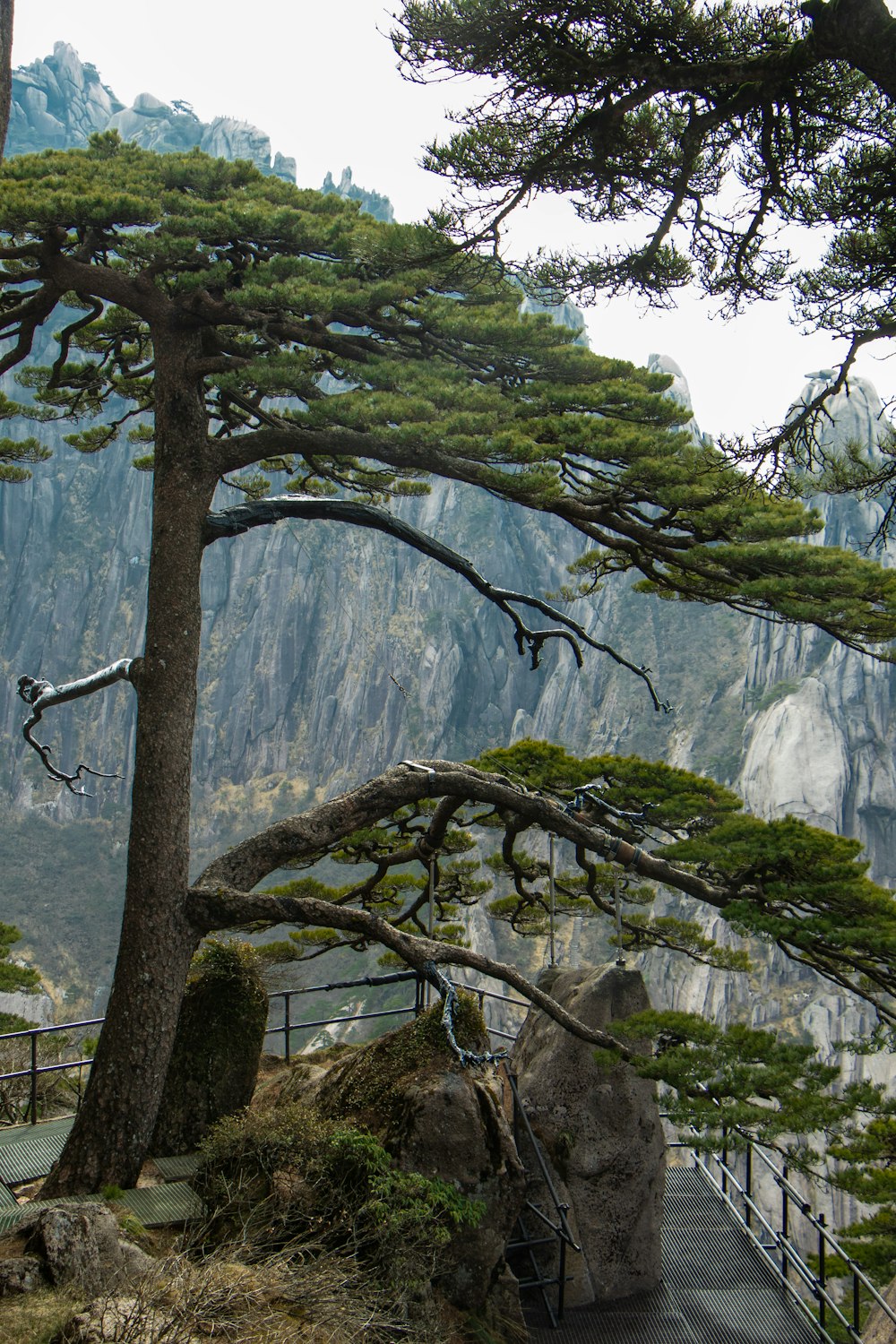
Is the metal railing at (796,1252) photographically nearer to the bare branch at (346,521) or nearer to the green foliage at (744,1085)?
the green foliage at (744,1085)

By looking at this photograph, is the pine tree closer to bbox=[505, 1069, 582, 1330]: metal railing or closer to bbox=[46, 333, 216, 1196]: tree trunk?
bbox=[46, 333, 216, 1196]: tree trunk

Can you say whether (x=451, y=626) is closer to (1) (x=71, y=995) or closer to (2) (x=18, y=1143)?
(1) (x=71, y=995)

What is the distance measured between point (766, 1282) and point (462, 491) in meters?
95.3

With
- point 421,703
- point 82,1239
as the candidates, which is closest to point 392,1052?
point 82,1239

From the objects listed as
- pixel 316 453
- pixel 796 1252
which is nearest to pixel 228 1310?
pixel 316 453

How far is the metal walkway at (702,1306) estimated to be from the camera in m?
8.50

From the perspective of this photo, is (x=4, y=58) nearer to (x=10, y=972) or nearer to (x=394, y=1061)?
(x=394, y=1061)

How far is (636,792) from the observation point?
31.2 ft

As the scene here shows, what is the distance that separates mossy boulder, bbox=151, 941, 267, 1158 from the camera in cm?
881

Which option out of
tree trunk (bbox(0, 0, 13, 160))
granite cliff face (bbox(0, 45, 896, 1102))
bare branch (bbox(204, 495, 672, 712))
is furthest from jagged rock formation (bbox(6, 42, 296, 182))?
tree trunk (bbox(0, 0, 13, 160))

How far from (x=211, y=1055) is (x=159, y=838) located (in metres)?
2.14

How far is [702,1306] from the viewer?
895 centimetres

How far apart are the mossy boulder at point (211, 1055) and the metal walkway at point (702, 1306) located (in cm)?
296

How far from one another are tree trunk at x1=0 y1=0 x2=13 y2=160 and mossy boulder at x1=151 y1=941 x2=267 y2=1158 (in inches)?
252
